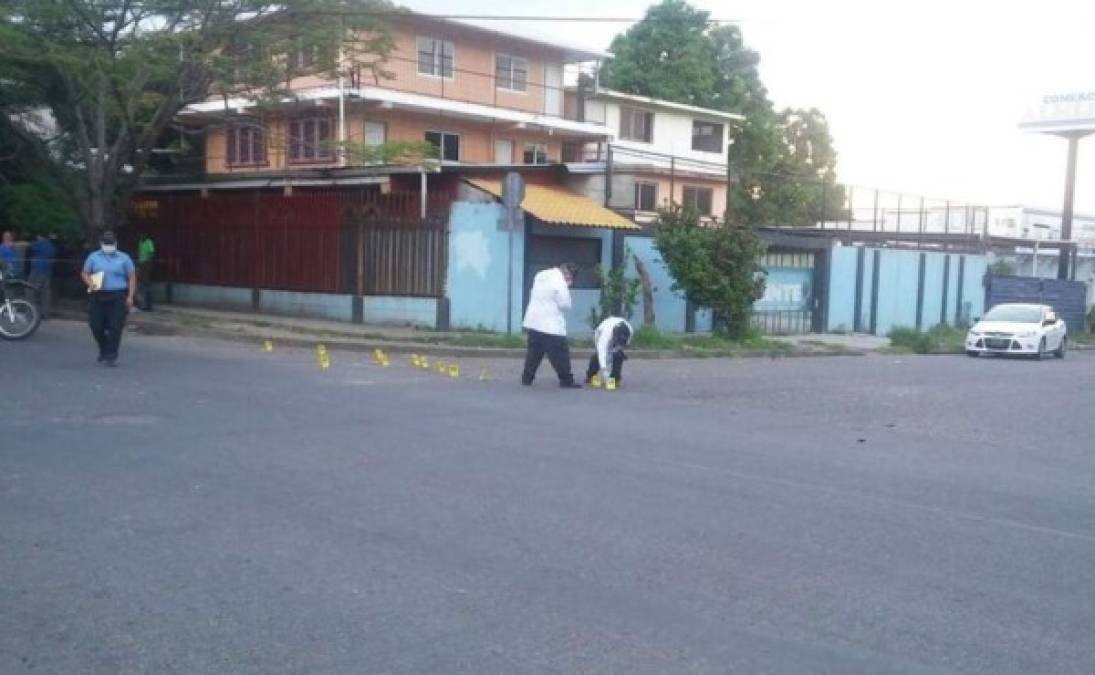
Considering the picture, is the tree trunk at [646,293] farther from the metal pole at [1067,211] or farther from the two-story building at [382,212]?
the metal pole at [1067,211]

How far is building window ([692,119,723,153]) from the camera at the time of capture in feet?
156

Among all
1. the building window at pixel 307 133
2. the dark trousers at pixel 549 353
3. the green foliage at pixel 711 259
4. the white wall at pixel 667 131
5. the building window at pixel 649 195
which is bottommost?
the dark trousers at pixel 549 353

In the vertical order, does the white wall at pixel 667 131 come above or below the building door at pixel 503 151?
above

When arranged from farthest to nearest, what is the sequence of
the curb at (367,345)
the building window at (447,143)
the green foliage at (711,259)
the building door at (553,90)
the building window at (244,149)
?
the building door at (553,90) → the building window at (447,143) → the building window at (244,149) → the green foliage at (711,259) → the curb at (367,345)

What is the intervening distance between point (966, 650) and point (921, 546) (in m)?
1.87

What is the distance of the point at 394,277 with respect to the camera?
2222 cm

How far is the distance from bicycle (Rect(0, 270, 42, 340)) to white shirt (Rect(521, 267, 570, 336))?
25.6 feet

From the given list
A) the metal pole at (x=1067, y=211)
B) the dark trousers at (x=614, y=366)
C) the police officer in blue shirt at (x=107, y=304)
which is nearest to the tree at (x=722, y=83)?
the metal pole at (x=1067, y=211)

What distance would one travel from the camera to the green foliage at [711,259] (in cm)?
2256

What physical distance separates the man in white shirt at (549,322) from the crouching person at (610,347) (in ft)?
1.59

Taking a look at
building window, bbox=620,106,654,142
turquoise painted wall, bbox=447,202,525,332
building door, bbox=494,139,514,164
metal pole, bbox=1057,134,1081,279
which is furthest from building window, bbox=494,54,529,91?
metal pole, bbox=1057,134,1081,279

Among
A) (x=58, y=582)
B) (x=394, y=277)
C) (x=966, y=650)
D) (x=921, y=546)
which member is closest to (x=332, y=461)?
(x=58, y=582)

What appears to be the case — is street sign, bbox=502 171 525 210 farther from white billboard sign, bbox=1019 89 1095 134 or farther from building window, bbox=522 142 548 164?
white billboard sign, bbox=1019 89 1095 134

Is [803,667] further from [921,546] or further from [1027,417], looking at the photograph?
[1027,417]
